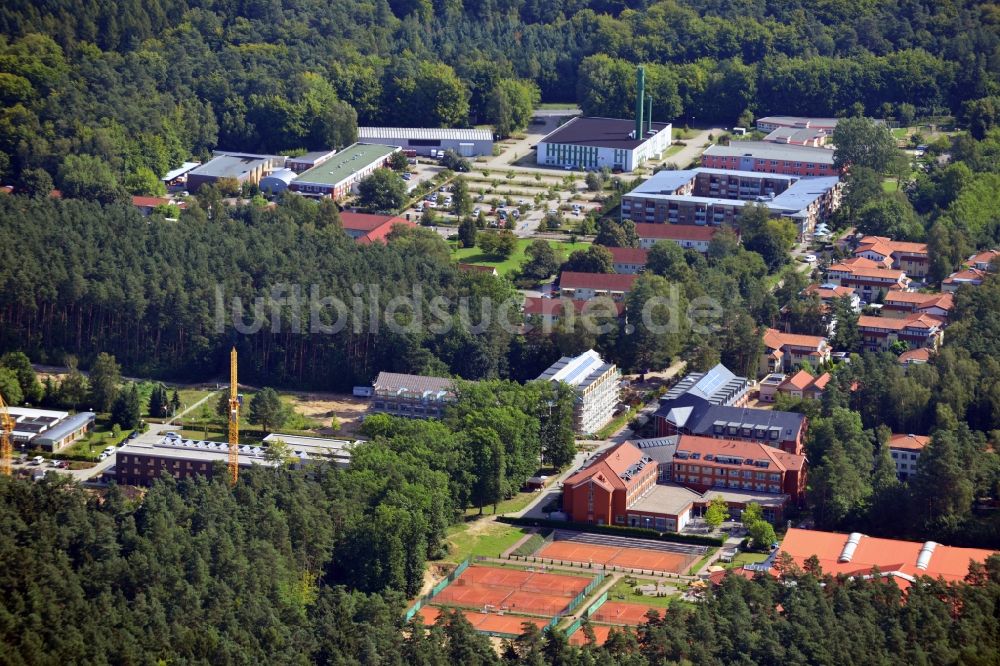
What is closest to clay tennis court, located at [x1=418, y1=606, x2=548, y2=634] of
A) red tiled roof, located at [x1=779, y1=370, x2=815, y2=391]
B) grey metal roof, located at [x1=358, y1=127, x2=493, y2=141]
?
red tiled roof, located at [x1=779, y1=370, x2=815, y2=391]

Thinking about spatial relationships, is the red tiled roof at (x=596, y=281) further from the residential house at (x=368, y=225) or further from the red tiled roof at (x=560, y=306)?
the residential house at (x=368, y=225)

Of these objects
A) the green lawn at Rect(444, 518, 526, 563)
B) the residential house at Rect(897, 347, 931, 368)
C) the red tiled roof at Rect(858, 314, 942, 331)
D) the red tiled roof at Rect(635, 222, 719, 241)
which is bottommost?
the green lawn at Rect(444, 518, 526, 563)

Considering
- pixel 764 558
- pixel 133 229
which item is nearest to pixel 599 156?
pixel 133 229

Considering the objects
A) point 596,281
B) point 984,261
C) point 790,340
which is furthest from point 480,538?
point 984,261

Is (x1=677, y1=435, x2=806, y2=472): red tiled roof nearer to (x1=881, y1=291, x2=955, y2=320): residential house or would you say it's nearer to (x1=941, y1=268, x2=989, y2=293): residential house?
(x1=881, y1=291, x2=955, y2=320): residential house

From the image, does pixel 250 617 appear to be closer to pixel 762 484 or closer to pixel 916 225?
pixel 762 484

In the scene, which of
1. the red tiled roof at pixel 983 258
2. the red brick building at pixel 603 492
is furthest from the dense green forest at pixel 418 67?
the red brick building at pixel 603 492

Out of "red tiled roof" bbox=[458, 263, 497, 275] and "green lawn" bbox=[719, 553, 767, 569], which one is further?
"red tiled roof" bbox=[458, 263, 497, 275]
